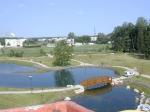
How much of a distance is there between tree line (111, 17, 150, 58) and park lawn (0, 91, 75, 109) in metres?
87.3

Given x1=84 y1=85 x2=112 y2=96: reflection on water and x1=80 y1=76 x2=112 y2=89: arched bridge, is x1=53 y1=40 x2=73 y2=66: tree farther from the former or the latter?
x1=84 y1=85 x2=112 y2=96: reflection on water

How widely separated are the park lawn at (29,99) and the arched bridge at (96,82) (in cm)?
757

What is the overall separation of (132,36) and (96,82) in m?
104

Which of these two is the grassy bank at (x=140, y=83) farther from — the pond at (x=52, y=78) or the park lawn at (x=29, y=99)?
the park lawn at (x=29, y=99)

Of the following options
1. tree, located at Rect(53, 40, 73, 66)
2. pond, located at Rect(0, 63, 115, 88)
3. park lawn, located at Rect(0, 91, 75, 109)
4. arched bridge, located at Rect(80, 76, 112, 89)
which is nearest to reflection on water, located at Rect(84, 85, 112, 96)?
arched bridge, located at Rect(80, 76, 112, 89)

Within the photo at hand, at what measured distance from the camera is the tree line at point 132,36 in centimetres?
16093

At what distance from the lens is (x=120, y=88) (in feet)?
266

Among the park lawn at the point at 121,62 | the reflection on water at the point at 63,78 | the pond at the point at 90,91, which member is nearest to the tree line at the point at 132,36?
the park lawn at the point at 121,62

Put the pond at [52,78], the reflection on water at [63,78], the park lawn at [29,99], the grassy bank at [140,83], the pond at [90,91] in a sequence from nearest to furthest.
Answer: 1. the park lawn at [29,99]
2. the pond at [90,91]
3. the grassy bank at [140,83]
4. the pond at [52,78]
5. the reflection on water at [63,78]

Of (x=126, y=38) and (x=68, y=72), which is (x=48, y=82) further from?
(x=126, y=38)

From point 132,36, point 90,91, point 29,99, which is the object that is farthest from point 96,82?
point 132,36

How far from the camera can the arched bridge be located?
258 ft

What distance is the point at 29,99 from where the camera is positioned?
64.6 metres

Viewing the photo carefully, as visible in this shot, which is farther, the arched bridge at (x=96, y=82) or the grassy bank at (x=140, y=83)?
the arched bridge at (x=96, y=82)
